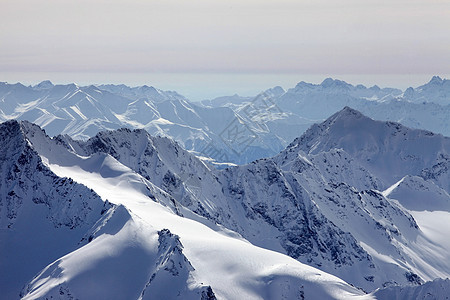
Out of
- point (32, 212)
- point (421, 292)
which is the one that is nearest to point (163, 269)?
point (421, 292)

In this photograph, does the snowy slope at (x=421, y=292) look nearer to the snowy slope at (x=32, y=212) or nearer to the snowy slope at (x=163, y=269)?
the snowy slope at (x=163, y=269)

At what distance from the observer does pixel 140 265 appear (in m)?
140

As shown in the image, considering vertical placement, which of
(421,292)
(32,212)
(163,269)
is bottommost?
(32,212)

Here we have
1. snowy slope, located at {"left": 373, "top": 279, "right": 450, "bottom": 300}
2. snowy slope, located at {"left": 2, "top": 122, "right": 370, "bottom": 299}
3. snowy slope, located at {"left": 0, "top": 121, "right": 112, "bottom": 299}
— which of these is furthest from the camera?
snowy slope, located at {"left": 0, "top": 121, "right": 112, "bottom": 299}

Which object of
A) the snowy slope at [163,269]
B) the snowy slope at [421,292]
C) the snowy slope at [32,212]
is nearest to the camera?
the snowy slope at [163,269]

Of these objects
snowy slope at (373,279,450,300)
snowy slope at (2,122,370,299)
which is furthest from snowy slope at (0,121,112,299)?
snowy slope at (373,279,450,300)

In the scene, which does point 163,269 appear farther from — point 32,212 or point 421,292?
point 32,212

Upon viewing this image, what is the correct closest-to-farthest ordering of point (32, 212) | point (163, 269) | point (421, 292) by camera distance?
point (163, 269) → point (421, 292) → point (32, 212)

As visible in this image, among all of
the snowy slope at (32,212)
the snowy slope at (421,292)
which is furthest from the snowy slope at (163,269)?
the snowy slope at (32,212)

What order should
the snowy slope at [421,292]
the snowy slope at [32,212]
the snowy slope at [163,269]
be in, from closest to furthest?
the snowy slope at [163,269] < the snowy slope at [421,292] < the snowy slope at [32,212]

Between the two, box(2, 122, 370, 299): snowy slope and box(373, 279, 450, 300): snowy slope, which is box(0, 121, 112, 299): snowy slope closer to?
box(2, 122, 370, 299): snowy slope

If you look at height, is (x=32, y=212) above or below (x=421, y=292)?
below

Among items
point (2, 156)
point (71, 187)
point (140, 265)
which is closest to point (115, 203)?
point (71, 187)

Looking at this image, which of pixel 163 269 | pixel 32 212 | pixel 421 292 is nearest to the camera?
pixel 163 269
